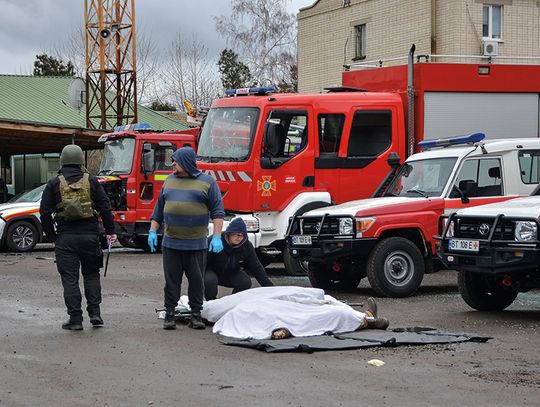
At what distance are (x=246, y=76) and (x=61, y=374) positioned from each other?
68.6 meters

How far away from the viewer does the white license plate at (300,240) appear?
14722mm

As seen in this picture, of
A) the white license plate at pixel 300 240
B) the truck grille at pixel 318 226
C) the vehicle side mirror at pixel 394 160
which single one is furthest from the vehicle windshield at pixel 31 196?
the truck grille at pixel 318 226

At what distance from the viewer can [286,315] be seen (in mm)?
10500

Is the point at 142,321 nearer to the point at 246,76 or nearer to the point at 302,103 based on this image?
the point at 302,103

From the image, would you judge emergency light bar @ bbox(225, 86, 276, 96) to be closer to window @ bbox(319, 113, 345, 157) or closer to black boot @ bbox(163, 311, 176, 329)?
window @ bbox(319, 113, 345, 157)

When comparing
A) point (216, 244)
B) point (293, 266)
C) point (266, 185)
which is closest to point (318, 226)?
point (266, 185)

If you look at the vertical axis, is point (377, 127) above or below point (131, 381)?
above

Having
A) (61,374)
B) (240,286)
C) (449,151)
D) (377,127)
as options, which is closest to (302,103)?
(377,127)

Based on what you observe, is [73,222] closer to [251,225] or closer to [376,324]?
[376,324]

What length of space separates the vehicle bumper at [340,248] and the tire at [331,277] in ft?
2.37

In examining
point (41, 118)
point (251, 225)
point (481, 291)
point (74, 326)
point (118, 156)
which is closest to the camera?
point (74, 326)

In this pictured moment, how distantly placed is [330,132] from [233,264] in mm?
5613

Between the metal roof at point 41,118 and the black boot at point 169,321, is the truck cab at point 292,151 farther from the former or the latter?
the metal roof at point 41,118

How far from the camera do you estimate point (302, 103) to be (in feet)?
56.0
